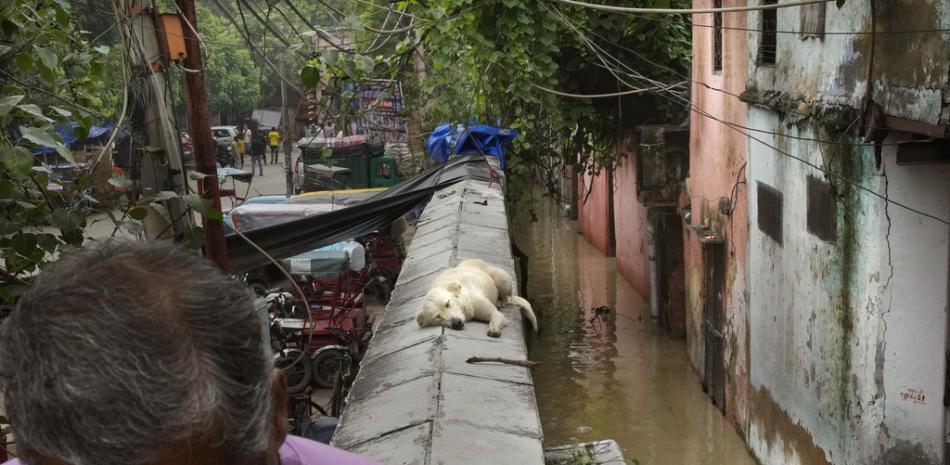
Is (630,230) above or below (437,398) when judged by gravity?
below

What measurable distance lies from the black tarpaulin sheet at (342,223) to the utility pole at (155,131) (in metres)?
3.07

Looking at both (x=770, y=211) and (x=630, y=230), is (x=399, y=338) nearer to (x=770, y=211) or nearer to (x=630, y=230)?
(x=770, y=211)

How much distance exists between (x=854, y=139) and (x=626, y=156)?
412 inches

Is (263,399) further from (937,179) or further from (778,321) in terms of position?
(778,321)

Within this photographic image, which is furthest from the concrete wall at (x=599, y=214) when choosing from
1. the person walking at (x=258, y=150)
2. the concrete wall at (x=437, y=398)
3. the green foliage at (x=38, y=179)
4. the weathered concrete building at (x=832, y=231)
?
the green foliage at (x=38, y=179)

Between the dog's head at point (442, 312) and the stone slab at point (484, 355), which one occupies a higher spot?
the dog's head at point (442, 312)

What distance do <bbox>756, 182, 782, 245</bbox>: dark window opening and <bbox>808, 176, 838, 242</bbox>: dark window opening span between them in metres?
0.94

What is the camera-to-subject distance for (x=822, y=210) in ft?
26.1

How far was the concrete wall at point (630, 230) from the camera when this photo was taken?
1709 centimetres

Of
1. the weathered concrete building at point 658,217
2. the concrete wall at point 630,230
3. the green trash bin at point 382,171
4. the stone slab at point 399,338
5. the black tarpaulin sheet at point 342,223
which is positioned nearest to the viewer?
the stone slab at point 399,338

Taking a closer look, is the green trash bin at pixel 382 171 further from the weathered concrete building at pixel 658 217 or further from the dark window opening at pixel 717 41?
the dark window opening at pixel 717 41

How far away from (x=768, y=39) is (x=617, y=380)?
5364mm

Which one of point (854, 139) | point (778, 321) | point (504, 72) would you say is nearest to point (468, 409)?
point (854, 139)

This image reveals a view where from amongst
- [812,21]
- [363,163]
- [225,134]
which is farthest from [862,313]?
[225,134]
